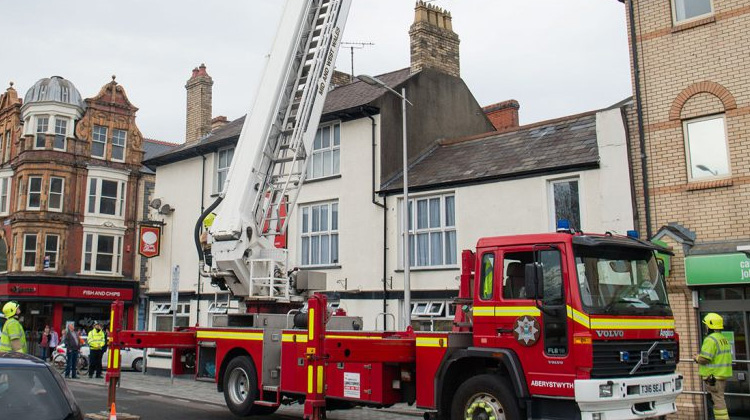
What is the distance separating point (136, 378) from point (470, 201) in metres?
12.2

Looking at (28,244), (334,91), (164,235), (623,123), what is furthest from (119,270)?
(623,123)

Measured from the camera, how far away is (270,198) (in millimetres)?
12508

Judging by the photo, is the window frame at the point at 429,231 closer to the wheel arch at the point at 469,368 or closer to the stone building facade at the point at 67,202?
the wheel arch at the point at 469,368

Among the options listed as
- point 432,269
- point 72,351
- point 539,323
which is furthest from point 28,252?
point 539,323

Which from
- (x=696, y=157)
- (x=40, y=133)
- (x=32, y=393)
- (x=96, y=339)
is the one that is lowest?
(x=32, y=393)

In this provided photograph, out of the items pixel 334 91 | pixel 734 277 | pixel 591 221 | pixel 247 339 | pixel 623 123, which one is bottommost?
pixel 247 339

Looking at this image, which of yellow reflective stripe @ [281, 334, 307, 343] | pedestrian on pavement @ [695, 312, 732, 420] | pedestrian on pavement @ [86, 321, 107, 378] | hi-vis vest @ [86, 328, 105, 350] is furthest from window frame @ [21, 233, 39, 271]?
pedestrian on pavement @ [695, 312, 732, 420]

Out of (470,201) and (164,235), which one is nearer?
(470,201)

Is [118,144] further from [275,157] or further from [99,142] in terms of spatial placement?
[275,157]

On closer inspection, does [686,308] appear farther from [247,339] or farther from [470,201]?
[247,339]

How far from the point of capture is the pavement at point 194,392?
13.2 m

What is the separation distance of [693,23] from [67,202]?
2959 cm

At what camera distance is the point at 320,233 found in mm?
20156

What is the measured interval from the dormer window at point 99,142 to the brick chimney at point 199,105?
929cm
